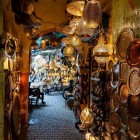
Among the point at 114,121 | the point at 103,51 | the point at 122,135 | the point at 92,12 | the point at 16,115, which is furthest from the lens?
the point at 16,115

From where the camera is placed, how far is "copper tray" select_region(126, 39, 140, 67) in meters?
2.68

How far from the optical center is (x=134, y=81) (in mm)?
2803

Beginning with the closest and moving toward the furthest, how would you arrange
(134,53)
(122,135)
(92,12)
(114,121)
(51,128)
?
(134,53) → (92,12) → (122,135) → (114,121) → (51,128)

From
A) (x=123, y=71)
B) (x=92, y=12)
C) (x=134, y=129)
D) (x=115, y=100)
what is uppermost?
(x=92, y=12)

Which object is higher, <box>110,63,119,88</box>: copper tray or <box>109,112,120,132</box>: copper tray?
<box>110,63,119,88</box>: copper tray

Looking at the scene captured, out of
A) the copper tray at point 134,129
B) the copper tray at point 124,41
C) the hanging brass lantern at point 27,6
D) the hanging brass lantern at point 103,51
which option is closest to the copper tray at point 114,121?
the copper tray at point 134,129

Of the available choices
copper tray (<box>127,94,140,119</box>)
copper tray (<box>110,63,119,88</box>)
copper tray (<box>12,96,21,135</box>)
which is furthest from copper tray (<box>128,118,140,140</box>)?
copper tray (<box>12,96,21,135</box>)

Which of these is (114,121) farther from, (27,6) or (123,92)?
(27,6)

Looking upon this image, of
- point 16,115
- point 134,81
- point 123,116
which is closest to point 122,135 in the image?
point 123,116

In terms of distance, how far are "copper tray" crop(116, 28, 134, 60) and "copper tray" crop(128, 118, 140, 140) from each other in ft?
3.10

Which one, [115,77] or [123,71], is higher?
[123,71]

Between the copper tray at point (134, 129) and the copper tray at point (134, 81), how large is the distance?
38cm

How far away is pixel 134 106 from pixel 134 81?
1.04 feet

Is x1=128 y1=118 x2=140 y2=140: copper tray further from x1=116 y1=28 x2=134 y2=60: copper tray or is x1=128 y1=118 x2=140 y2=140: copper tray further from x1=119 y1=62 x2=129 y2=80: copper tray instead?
x1=116 y1=28 x2=134 y2=60: copper tray
